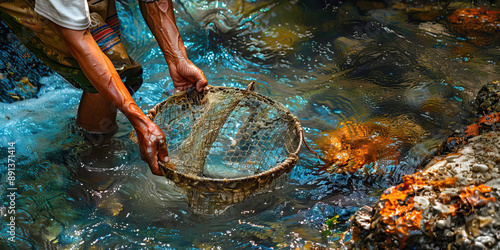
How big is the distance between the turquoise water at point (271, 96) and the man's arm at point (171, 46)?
787 mm

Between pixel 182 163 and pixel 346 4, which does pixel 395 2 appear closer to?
pixel 346 4

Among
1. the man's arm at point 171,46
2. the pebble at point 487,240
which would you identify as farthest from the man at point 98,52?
the pebble at point 487,240

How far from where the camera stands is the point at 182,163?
2686 mm

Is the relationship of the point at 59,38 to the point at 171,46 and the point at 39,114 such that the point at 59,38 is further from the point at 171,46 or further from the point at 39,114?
the point at 39,114

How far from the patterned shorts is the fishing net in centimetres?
44

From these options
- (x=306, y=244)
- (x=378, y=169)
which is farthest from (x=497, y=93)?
(x=306, y=244)

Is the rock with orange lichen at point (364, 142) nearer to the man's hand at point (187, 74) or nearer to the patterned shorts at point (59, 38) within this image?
the man's hand at point (187, 74)

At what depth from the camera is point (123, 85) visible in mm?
2305

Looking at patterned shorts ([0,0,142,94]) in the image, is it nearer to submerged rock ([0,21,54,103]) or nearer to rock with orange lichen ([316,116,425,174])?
submerged rock ([0,21,54,103])

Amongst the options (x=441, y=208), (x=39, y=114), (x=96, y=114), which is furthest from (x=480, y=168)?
(x=39, y=114)

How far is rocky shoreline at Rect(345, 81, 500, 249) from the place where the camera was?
5.63 feet

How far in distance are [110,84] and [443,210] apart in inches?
74.4

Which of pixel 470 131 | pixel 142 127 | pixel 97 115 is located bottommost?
pixel 470 131

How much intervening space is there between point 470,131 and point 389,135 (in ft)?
2.41
